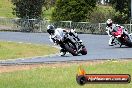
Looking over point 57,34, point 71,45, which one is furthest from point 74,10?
point 57,34

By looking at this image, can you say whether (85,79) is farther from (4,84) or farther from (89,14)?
(89,14)

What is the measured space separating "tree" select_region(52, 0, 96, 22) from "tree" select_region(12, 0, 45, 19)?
2.33 m

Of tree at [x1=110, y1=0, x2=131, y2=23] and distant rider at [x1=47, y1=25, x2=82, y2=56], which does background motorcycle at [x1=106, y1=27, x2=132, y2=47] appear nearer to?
distant rider at [x1=47, y1=25, x2=82, y2=56]

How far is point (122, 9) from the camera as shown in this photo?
122 ft

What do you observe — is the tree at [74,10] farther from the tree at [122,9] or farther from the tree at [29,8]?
the tree at [29,8]

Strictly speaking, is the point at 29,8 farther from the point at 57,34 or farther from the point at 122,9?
the point at 57,34

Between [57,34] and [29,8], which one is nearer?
[57,34]

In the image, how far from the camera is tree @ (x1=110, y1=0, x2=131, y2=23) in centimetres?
3638

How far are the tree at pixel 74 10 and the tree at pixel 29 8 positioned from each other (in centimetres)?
233

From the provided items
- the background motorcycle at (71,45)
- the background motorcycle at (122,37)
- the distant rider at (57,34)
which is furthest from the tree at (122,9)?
the distant rider at (57,34)

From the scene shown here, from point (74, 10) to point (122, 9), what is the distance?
13.1 ft

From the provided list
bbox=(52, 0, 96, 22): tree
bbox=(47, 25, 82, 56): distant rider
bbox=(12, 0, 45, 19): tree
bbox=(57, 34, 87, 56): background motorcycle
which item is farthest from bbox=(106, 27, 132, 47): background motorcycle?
bbox=(12, 0, 45, 19): tree

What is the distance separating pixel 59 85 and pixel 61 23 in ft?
91.7

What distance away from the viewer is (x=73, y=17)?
37.2 meters
